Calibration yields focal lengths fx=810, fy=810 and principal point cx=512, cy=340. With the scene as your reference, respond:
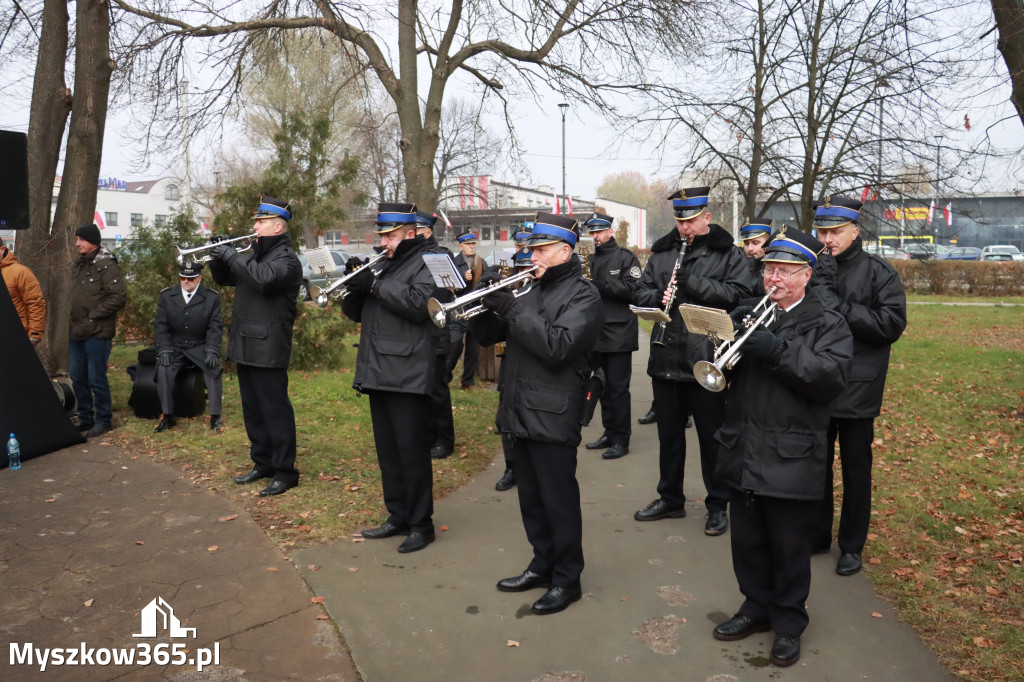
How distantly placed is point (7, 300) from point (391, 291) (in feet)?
14.7

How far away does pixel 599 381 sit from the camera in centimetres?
470

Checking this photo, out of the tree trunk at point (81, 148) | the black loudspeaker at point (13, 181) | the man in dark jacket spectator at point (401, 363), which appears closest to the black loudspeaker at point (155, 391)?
the tree trunk at point (81, 148)

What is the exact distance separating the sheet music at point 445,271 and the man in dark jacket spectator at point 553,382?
0.27 metres

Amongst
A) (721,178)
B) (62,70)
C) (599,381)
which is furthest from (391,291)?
(721,178)

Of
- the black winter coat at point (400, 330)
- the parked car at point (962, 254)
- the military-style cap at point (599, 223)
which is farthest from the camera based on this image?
the parked car at point (962, 254)

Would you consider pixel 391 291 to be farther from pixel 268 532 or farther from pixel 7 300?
pixel 7 300

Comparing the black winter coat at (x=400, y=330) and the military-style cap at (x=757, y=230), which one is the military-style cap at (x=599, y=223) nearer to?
the military-style cap at (x=757, y=230)

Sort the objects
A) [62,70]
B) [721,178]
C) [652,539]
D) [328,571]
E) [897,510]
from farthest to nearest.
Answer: [721,178], [62,70], [897,510], [652,539], [328,571]

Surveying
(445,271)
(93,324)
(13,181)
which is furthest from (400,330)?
(93,324)

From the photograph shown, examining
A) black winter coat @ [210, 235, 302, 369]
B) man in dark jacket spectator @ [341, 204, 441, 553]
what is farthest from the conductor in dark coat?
man in dark jacket spectator @ [341, 204, 441, 553]

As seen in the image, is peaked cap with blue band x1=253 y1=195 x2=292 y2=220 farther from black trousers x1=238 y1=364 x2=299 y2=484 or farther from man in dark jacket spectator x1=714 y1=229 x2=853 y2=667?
man in dark jacket spectator x1=714 y1=229 x2=853 y2=667

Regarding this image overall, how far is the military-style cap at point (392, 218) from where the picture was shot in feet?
17.7

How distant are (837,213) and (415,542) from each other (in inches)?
134

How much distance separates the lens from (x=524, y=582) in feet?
15.5
